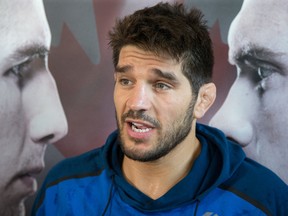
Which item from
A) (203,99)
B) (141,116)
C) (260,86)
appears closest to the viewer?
(141,116)

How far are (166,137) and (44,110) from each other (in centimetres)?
60

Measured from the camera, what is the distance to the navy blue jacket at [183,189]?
1161mm

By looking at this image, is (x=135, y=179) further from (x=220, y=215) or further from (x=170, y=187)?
(x=220, y=215)

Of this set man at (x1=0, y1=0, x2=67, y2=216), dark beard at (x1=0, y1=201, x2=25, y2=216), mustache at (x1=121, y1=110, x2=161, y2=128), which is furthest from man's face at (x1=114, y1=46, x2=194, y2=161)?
dark beard at (x1=0, y1=201, x2=25, y2=216)

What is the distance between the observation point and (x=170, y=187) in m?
1.24

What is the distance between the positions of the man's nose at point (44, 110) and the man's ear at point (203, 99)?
58 centimetres

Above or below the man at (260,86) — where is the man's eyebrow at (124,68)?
above

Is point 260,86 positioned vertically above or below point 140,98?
below

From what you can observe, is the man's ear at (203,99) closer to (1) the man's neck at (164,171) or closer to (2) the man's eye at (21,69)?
(1) the man's neck at (164,171)

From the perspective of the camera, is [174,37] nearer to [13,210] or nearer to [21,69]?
[21,69]

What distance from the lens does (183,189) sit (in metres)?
1.16

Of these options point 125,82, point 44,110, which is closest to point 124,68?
point 125,82

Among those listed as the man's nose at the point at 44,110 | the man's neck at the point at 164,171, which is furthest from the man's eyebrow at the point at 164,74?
the man's nose at the point at 44,110

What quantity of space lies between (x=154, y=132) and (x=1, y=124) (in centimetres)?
67
